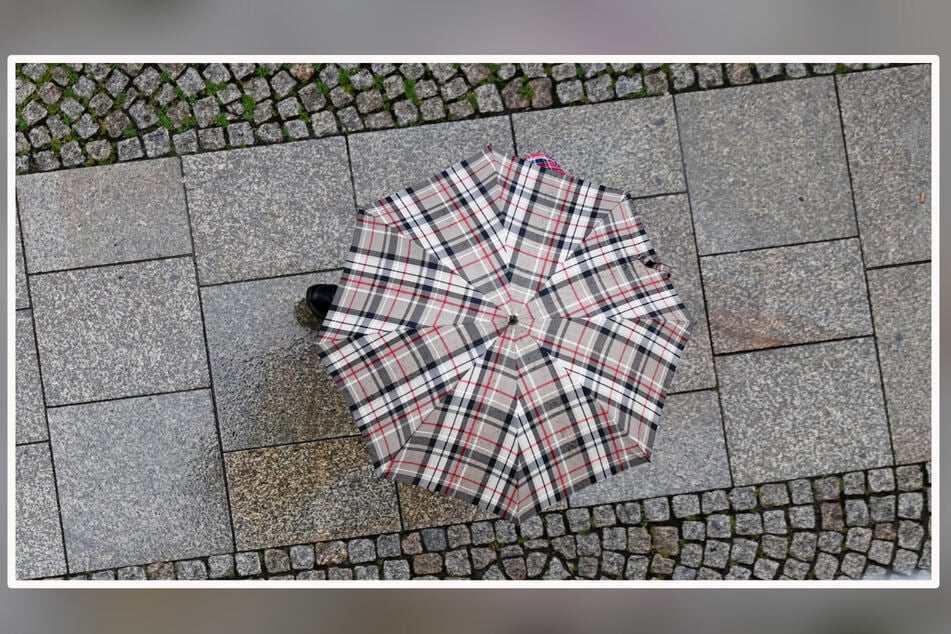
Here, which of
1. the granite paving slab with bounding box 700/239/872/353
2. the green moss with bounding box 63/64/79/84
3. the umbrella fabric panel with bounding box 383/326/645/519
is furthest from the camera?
the granite paving slab with bounding box 700/239/872/353

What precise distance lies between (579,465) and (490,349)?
0.70 metres

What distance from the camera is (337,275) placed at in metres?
4.25

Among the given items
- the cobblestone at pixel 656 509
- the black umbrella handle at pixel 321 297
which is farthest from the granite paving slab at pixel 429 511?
the black umbrella handle at pixel 321 297

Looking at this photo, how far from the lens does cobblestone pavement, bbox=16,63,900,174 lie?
167 inches

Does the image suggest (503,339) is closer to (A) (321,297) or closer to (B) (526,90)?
(A) (321,297)

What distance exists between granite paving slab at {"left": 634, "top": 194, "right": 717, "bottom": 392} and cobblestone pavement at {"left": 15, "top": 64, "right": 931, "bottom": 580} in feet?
0.06

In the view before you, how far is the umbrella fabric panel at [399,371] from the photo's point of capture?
2.94 metres

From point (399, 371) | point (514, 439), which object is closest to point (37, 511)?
point (399, 371)

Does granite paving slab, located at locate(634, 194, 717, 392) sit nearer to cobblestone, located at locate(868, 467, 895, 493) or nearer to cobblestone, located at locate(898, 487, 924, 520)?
cobblestone, located at locate(868, 467, 895, 493)

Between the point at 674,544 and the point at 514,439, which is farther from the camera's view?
the point at 674,544

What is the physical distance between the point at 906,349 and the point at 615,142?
228cm

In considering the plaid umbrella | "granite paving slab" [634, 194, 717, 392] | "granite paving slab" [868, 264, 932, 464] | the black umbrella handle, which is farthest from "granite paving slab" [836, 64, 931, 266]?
the black umbrella handle

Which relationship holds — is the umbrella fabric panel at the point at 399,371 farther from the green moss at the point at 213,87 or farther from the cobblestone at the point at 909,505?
the cobblestone at the point at 909,505

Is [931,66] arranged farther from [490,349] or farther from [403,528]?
[403,528]
